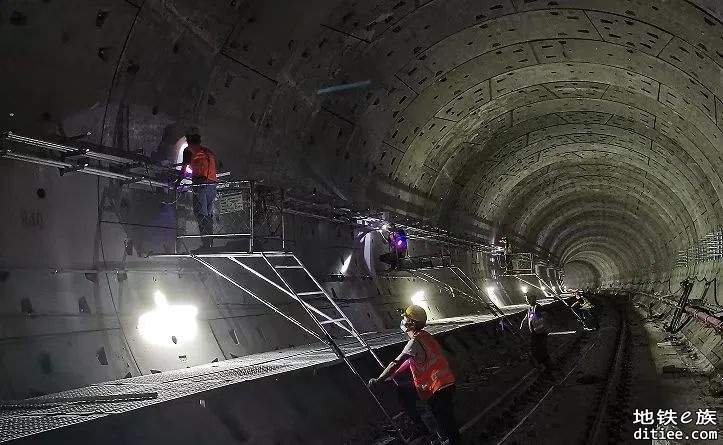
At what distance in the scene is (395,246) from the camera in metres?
13.9

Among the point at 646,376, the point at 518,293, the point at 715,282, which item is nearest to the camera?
the point at 646,376

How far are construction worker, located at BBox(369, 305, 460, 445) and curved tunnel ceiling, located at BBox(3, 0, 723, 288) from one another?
13.1 ft

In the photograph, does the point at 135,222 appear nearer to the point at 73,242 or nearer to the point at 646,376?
the point at 73,242

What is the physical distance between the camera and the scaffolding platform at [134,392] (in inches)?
174

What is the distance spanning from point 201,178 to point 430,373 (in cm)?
351

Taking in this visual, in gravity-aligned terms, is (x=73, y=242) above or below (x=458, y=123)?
below

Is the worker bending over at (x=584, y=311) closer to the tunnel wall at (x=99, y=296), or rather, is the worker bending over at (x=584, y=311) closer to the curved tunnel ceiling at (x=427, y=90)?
the curved tunnel ceiling at (x=427, y=90)

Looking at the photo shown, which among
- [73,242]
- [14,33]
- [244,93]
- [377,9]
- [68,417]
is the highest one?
[377,9]

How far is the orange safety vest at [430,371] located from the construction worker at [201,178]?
299cm

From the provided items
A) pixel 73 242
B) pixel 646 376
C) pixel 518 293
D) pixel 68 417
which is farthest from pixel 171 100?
pixel 518 293

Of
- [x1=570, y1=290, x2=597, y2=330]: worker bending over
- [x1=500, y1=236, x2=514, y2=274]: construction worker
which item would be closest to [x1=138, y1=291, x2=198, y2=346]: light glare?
[x1=500, y1=236, x2=514, y2=274]: construction worker

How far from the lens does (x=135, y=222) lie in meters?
7.57

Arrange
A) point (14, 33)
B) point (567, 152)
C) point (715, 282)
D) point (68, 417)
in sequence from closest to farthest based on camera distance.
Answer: point (68, 417)
point (14, 33)
point (715, 282)
point (567, 152)

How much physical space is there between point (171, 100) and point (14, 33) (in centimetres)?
226
